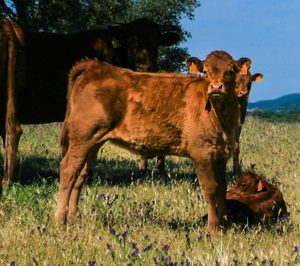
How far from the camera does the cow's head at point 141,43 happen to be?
11.0 m

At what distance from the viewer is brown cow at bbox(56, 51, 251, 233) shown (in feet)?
20.5

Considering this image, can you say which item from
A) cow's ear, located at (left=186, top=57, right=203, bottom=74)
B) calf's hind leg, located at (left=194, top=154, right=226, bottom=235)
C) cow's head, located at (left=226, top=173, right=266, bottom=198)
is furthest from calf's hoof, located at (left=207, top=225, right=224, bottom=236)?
cow's head, located at (left=226, top=173, right=266, bottom=198)

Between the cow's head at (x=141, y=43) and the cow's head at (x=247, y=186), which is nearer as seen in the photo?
the cow's head at (x=247, y=186)

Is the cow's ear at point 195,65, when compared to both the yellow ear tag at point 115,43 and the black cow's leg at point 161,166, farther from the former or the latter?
the black cow's leg at point 161,166

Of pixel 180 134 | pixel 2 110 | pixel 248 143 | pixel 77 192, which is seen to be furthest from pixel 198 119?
pixel 248 143

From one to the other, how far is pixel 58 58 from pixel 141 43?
1677 mm

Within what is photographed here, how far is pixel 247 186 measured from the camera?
793 cm

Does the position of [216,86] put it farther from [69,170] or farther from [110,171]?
[110,171]

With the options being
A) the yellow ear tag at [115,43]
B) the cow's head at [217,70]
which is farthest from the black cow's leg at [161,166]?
the cow's head at [217,70]

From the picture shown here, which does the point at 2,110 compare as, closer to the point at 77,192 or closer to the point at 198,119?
the point at 77,192

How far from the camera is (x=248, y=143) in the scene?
17.4 m

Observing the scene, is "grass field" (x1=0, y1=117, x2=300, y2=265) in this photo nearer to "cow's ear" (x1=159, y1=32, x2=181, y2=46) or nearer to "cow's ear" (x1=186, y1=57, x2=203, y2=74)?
"cow's ear" (x1=186, y1=57, x2=203, y2=74)

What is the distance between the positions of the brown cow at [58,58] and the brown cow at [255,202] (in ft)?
10.9

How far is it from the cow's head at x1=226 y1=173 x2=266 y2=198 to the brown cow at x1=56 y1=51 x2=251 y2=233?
4.76 feet
